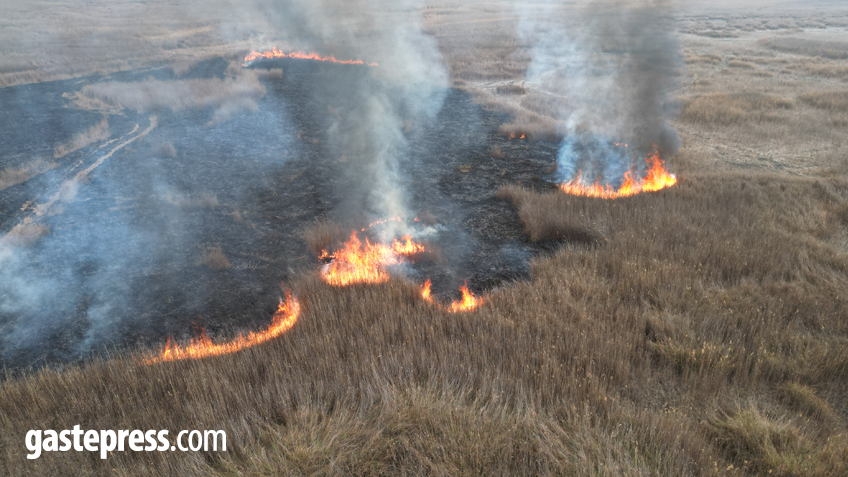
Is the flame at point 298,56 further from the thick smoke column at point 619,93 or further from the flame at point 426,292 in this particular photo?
the flame at point 426,292

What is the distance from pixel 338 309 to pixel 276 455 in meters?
2.07

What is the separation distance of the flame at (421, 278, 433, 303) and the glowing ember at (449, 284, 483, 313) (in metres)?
0.29

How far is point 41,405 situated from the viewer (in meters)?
3.33

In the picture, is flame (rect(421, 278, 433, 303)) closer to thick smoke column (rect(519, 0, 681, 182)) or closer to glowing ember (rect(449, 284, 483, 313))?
glowing ember (rect(449, 284, 483, 313))

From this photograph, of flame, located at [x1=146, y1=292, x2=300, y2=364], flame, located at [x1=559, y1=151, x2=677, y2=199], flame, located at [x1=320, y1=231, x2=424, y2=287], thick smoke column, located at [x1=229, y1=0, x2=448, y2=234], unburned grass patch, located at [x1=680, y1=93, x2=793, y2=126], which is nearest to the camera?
flame, located at [x1=146, y1=292, x2=300, y2=364]

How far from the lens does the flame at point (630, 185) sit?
25.8 feet

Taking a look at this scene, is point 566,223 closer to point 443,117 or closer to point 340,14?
point 443,117

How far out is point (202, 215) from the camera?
702cm

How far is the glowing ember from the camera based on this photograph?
4.77 meters

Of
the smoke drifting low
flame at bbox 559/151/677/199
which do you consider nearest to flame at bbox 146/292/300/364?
the smoke drifting low

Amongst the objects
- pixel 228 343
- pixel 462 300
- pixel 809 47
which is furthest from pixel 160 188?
pixel 809 47

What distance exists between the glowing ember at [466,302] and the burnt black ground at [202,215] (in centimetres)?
20

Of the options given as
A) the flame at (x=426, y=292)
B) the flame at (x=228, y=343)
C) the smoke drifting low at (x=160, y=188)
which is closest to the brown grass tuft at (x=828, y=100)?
the smoke drifting low at (x=160, y=188)

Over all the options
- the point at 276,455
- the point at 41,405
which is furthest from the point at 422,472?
the point at 41,405
